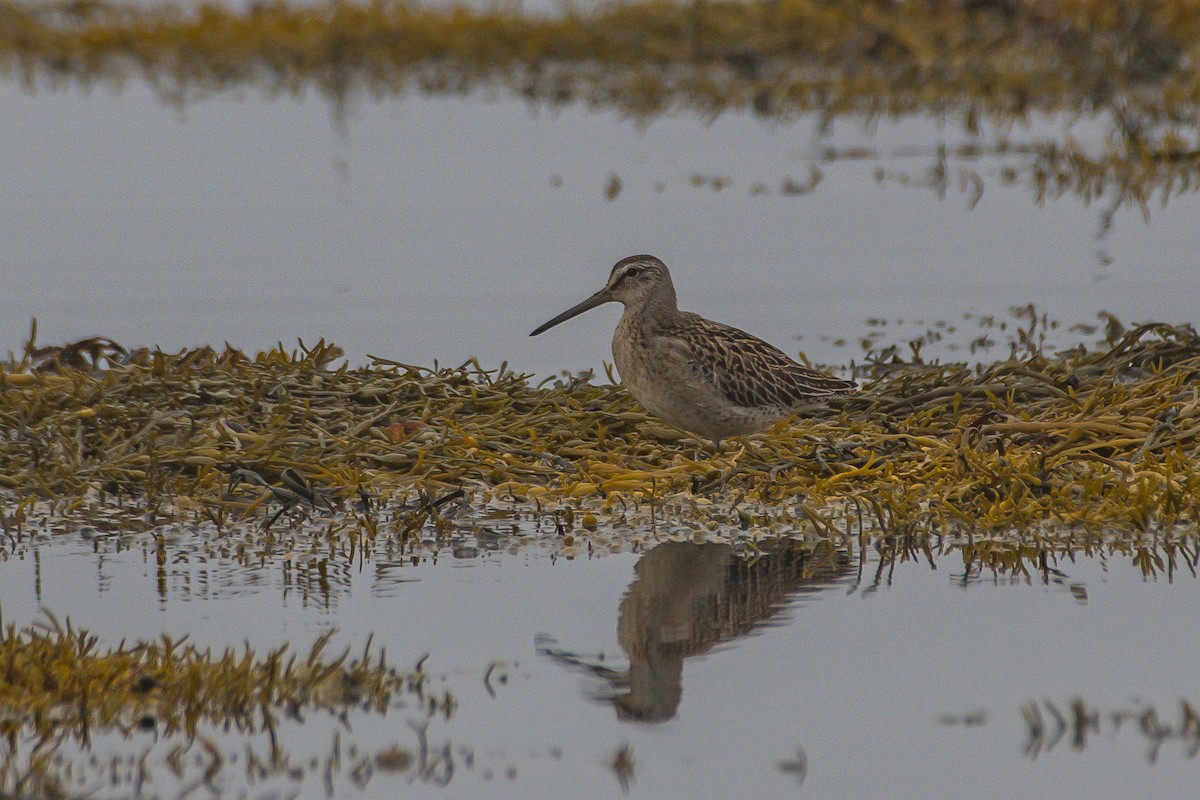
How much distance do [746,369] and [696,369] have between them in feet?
0.72

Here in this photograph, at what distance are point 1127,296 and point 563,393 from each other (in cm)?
345

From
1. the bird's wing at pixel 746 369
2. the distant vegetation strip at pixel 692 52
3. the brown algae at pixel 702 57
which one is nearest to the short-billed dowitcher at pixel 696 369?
the bird's wing at pixel 746 369

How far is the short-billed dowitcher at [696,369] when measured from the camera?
6477 mm

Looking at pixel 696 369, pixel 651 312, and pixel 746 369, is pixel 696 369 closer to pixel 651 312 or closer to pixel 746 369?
pixel 746 369

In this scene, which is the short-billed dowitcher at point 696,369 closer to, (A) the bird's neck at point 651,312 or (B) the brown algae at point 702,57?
(A) the bird's neck at point 651,312

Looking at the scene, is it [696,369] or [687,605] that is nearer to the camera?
[687,605]

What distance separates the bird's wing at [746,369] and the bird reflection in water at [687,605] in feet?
3.51

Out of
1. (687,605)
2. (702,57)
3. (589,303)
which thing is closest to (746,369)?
(589,303)

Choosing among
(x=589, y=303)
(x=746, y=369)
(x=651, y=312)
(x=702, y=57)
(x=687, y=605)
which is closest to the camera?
(x=687, y=605)

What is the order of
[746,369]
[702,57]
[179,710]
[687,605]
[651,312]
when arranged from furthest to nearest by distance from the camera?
[702,57], [651,312], [746,369], [687,605], [179,710]

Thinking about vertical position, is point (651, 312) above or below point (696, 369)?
above

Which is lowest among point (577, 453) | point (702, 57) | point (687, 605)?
point (687, 605)

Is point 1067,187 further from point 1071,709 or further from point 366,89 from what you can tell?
point 1071,709

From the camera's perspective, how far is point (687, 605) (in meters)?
4.95
